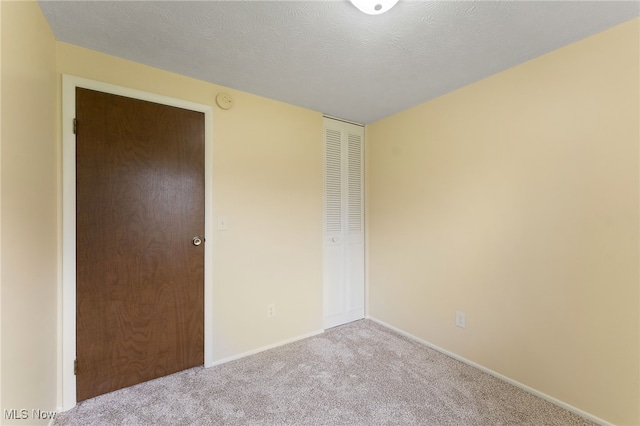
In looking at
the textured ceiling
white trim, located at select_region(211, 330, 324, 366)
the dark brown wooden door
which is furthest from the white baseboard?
the textured ceiling

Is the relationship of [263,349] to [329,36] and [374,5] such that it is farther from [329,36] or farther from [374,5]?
[374,5]

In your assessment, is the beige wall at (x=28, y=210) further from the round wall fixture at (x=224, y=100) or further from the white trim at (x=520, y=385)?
the white trim at (x=520, y=385)

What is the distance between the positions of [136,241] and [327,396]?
1.67 m

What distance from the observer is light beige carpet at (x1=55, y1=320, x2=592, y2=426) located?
1577mm

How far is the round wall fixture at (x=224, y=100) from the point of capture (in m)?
2.14

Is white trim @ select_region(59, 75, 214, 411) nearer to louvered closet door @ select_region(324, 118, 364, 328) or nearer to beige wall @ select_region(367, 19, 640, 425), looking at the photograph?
louvered closet door @ select_region(324, 118, 364, 328)

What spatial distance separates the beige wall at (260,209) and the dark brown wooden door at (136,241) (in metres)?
0.15

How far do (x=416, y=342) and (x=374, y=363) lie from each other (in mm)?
592

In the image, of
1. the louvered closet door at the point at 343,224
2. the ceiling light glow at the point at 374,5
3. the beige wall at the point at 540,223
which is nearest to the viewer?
the ceiling light glow at the point at 374,5

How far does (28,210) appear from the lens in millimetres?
1227

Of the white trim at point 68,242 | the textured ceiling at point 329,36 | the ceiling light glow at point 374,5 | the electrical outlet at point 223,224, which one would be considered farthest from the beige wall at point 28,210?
the ceiling light glow at point 374,5

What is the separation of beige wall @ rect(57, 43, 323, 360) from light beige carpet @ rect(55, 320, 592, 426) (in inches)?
13.3

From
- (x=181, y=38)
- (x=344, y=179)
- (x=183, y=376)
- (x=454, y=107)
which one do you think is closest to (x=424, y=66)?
(x=454, y=107)

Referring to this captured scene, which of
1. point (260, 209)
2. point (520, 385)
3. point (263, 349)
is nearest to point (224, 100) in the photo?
point (260, 209)
